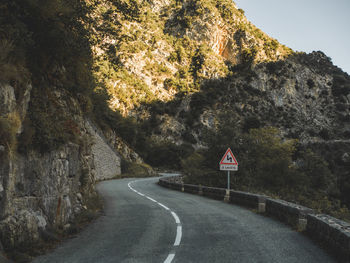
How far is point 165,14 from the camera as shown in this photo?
11456 centimetres

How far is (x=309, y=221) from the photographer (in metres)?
7.63

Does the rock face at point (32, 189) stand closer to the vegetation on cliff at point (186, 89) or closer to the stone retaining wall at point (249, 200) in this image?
the vegetation on cliff at point (186, 89)

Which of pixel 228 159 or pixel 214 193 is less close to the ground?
pixel 228 159

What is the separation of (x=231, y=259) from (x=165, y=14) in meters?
120

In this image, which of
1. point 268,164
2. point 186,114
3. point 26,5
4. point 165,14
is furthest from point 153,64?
point 26,5

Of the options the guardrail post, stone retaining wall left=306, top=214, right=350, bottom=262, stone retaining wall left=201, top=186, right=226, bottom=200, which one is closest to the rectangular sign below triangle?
the guardrail post

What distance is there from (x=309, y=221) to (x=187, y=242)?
3464 mm

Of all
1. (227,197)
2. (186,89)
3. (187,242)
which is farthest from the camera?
(186,89)

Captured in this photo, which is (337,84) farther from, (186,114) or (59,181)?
(59,181)

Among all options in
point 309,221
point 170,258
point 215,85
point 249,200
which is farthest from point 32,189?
point 215,85

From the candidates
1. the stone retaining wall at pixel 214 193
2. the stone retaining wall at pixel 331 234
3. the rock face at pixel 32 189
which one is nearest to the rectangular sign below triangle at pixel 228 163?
the stone retaining wall at pixel 214 193

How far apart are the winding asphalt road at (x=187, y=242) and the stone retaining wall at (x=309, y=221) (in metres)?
0.30

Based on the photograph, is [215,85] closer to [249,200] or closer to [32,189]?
[249,200]

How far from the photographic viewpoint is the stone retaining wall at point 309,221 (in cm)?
549
